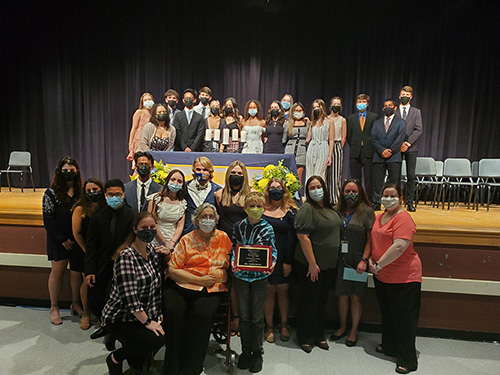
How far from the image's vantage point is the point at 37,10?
871cm

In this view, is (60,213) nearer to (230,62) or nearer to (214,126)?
(214,126)

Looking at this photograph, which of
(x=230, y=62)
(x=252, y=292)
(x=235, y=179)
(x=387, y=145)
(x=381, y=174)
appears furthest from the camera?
(x=230, y=62)

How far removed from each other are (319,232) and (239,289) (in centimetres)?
86

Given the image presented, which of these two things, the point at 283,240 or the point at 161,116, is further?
the point at 161,116

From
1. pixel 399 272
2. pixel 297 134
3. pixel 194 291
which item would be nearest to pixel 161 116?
pixel 297 134

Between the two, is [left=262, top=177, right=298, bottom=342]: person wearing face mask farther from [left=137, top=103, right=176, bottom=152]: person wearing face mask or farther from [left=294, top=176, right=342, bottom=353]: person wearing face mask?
[left=137, top=103, right=176, bottom=152]: person wearing face mask

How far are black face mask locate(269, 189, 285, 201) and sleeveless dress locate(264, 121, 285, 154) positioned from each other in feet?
7.59

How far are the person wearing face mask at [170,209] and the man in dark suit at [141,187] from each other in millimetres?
214

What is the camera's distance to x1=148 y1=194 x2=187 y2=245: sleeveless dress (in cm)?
309

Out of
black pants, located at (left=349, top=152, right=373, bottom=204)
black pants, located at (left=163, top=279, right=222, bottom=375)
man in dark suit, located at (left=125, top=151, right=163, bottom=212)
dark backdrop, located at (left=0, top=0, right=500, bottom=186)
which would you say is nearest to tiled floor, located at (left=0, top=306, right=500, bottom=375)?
black pants, located at (left=163, top=279, right=222, bottom=375)

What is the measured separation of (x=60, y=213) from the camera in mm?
3264

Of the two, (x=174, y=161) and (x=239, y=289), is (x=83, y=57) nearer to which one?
(x=174, y=161)

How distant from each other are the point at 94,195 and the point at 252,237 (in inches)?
57.6

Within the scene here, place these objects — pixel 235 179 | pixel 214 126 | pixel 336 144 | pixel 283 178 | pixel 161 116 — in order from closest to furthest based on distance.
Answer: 1. pixel 235 179
2. pixel 283 178
3. pixel 161 116
4. pixel 336 144
5. pixel 214 126
